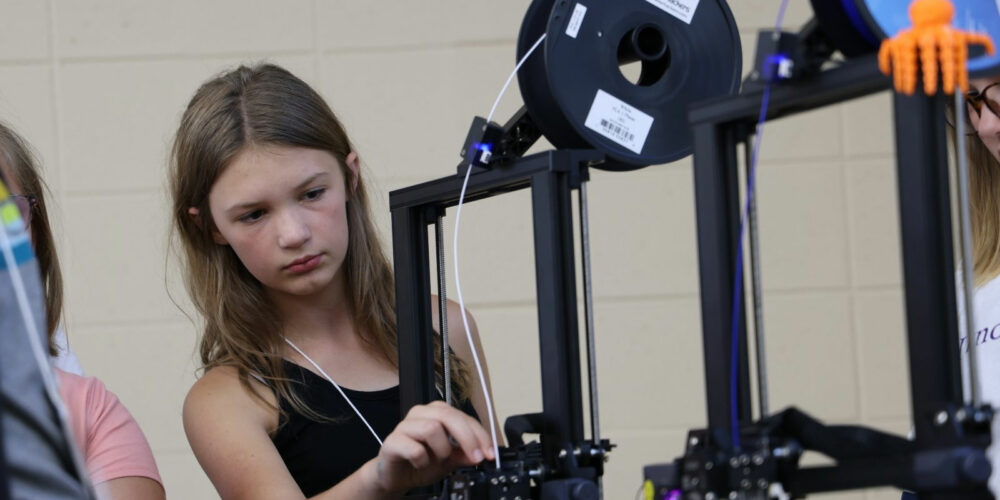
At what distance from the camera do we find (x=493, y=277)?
2.49 m

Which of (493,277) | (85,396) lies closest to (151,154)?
(493,277)

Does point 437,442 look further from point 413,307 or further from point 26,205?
point 26,205

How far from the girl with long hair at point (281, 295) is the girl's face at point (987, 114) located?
70 centimetres

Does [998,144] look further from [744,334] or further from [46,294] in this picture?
[46,294]

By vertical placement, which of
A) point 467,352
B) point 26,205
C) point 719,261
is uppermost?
point 26,205

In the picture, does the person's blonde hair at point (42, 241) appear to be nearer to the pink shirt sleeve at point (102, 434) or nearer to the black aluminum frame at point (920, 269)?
the pink shirt sleeve at point (102, 434)

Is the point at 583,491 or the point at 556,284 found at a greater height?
the point at 556,284

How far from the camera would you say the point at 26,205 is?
4.41ft

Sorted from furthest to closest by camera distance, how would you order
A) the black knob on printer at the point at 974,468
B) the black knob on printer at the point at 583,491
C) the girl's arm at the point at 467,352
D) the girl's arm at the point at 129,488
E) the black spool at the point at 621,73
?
1. the girl's arm at the point at 467,352
2. the girl's arm at the point at 129,488
3. the black spool at the point at 621,73
4. the black knob on printer at the point at 583,491
5. the black knob on printer at the point at 974,468

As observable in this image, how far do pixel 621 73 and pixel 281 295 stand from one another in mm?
653

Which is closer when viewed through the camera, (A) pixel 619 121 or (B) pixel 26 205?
(A) pixel 619 121

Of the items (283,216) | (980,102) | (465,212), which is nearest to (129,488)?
(283,216)

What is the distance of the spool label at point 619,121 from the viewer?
107 centimetres


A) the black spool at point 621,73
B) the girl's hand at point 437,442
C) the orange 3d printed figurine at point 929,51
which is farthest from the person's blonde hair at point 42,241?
the orange 3d printed figurine at point 929,51
